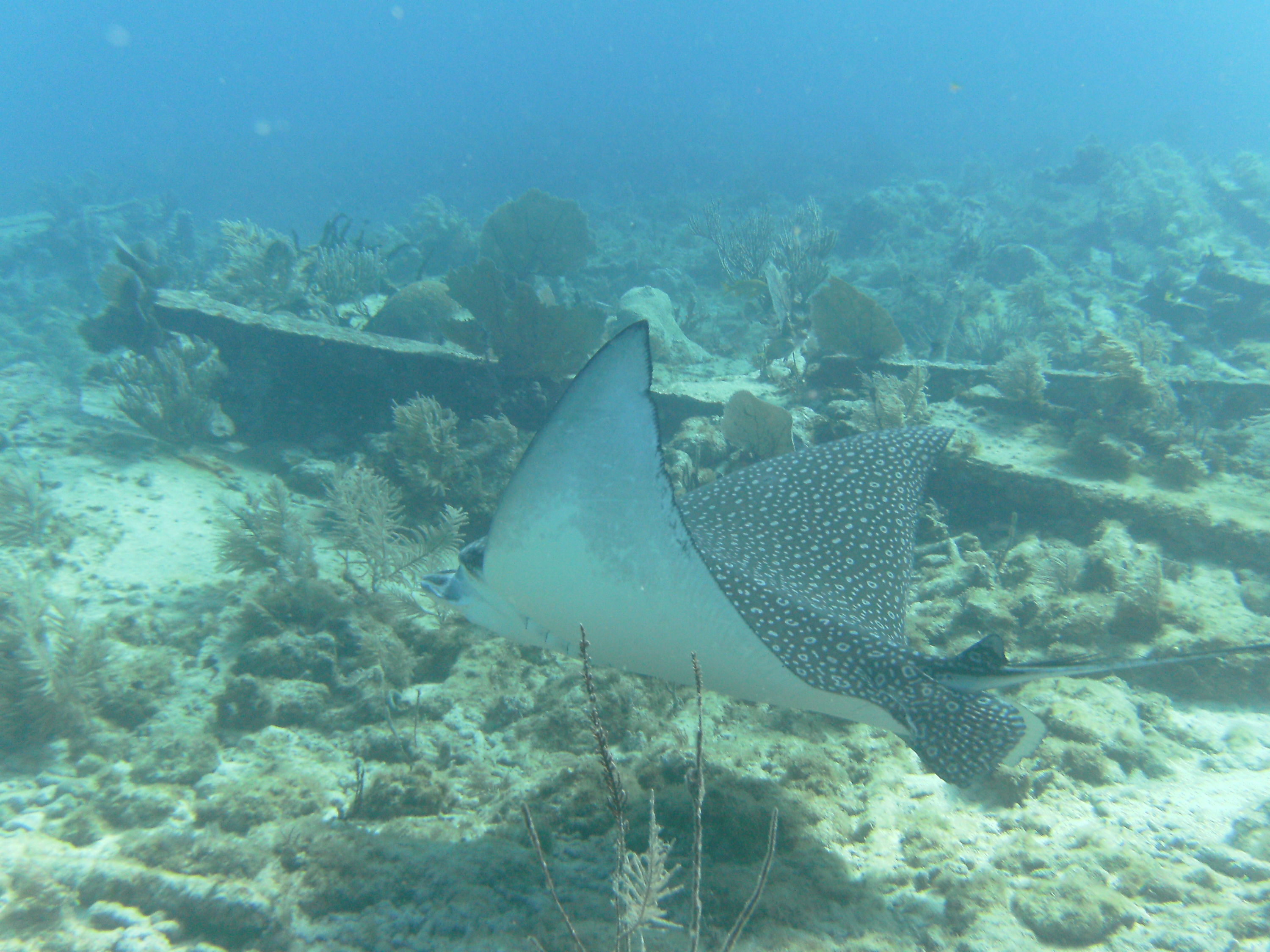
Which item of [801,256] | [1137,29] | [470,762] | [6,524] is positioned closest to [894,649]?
[470,762]

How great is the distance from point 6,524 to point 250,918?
156 inches

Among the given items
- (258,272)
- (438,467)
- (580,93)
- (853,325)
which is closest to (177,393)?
(438,467)

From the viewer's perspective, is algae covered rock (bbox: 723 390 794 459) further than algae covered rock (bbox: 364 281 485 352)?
No

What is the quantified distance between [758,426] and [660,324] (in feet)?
17.1

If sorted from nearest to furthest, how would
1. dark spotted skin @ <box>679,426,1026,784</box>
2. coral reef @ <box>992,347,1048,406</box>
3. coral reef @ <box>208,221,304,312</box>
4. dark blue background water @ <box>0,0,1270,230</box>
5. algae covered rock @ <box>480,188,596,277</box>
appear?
1. dark spotted skin @ <box>679,426,1026,784</box>
2. coral reef @ <box>992,347,1048,406</box>
3. coral reef @ <box>208,221,304,312</box>
4. algae covered rock @ <box>480,188,596,277</box>
5. dark blue background water @ <box>0,0,1270,230</box>

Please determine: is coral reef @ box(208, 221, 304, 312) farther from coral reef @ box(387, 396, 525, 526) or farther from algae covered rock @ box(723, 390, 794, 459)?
algae covered rock @ box(723, 390, 794, 459)

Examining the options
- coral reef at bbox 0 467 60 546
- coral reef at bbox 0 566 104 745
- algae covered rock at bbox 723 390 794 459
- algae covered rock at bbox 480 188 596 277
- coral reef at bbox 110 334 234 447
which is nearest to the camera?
coral reef at bbox 0 566 104 745

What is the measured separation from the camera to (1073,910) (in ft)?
6.64

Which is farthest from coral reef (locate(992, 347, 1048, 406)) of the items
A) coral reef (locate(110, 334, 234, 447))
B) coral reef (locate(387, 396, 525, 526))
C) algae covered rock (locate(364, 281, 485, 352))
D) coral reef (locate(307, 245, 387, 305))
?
coral reef (locate(307, 245, 387, 305))

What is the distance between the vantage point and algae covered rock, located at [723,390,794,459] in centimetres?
557

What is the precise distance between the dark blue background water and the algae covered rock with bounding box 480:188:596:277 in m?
18.2

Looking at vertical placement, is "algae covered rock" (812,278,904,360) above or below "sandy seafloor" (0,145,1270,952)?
above

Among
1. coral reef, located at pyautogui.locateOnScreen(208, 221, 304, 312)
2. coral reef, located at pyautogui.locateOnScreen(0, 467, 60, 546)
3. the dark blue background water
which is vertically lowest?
coral reef, located at pyautogui.locateOnScreen(0, 467, 60, 546)

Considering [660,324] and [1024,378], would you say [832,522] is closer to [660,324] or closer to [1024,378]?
[1024,378]
